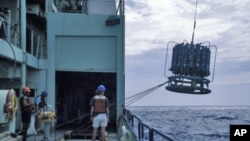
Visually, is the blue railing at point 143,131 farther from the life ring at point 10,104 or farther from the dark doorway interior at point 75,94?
the dark doorway interior at point 75,94

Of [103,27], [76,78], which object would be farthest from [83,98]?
[103,27]

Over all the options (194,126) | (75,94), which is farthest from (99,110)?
(194,126)

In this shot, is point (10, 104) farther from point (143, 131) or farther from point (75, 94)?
point (75, 94)

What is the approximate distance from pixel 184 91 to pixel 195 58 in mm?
1113

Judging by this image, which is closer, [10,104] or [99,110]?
[99,110]

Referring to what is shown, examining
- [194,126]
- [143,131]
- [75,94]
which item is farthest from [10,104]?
[194,126]

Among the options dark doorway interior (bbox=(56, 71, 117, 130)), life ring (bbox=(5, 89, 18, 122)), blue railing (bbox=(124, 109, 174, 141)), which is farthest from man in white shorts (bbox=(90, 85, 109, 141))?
dark doorway interior (bbox=(56, 71, 117, 130))

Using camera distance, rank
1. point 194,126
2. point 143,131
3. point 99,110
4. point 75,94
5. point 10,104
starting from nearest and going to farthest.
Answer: point 143,131, point 99,110, point 10,104, point 75,94, point 194,126

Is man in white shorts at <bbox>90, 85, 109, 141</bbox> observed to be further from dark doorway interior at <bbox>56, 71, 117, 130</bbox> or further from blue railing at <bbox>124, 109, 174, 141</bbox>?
dark doorway interior at <bbox>56, 71, 117, 130</bbox>

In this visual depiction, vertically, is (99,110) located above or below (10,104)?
below

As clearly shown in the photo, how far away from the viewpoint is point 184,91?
11.3 metres

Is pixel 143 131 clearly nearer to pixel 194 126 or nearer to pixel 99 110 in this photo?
pixel 99 110

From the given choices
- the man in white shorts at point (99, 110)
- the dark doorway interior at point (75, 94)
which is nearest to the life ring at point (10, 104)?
the man in white shorts at point (99, 110)

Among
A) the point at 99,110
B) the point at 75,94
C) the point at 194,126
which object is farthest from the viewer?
the point at 194,126
